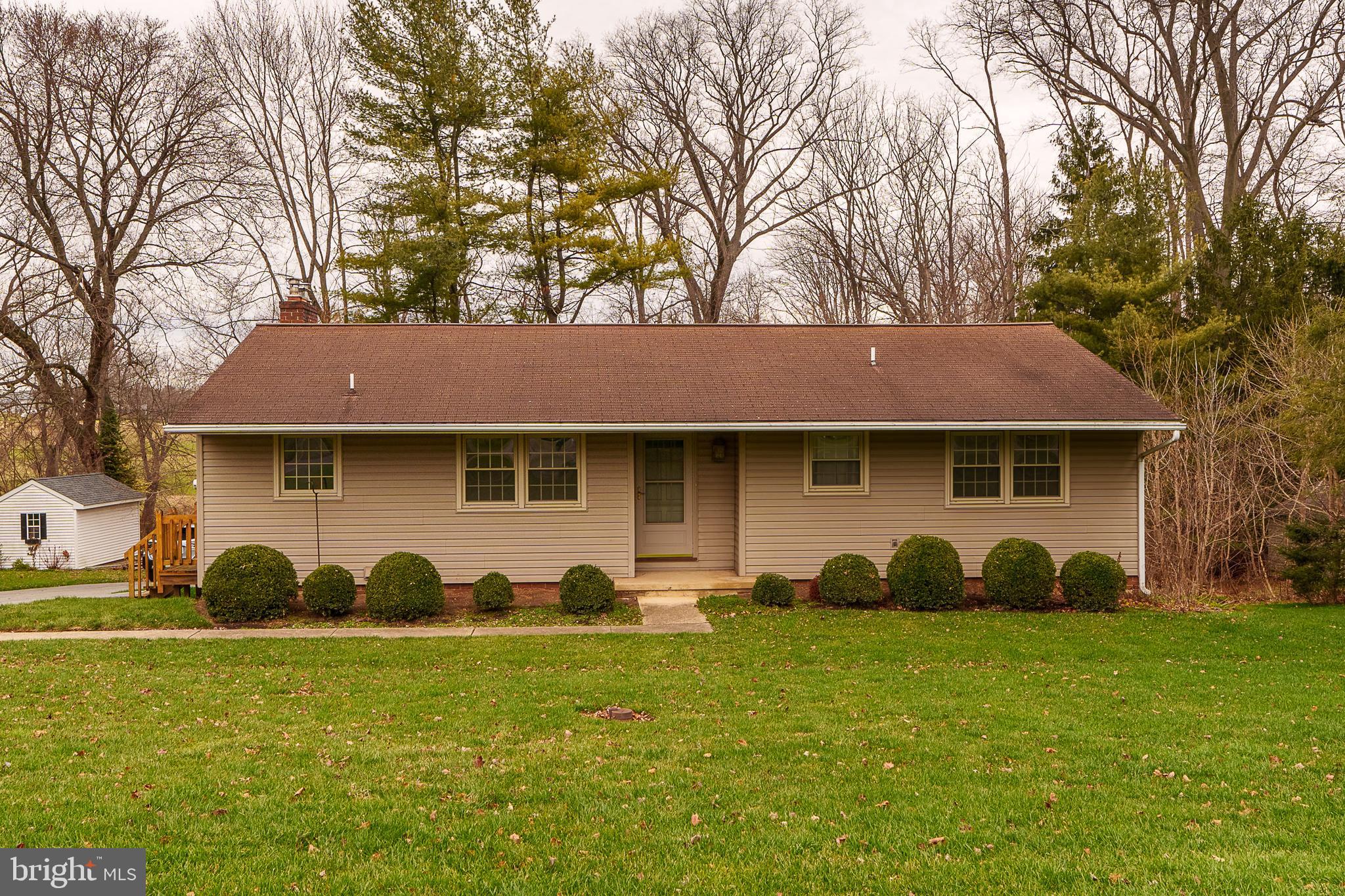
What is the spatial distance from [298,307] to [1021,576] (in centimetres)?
1271

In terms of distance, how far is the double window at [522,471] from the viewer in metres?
11.8

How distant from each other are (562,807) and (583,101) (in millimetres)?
21548

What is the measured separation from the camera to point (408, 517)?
460 inches

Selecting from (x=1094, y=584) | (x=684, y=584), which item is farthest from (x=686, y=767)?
(x=1094, y=584)

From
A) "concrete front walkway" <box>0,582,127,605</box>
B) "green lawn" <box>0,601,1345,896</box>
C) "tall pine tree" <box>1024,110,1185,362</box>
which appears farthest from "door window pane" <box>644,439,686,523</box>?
"tall pine tree" <box>1024,110,1185,362</box>

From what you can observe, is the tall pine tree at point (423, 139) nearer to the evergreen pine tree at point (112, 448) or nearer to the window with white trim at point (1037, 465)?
the evergreen pine tree at point (112, 448)

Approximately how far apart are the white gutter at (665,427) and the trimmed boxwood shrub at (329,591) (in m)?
1.87

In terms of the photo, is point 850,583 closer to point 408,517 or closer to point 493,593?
point 493,593

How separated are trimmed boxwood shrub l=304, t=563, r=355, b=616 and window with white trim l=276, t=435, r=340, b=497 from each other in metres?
1.47

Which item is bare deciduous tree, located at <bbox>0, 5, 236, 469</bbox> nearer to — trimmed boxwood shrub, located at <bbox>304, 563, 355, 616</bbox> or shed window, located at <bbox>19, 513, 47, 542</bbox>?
shed window, located at <bbox>19, 513, 47, 542</bbox>

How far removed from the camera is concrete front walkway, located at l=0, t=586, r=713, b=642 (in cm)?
945

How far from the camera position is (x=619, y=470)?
39.2ft

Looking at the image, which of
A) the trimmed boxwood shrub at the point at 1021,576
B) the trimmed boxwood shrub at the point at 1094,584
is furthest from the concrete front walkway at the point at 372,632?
the trimmed boxwood shrub at the point at 1094,584

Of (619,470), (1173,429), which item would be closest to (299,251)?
(619,470)
